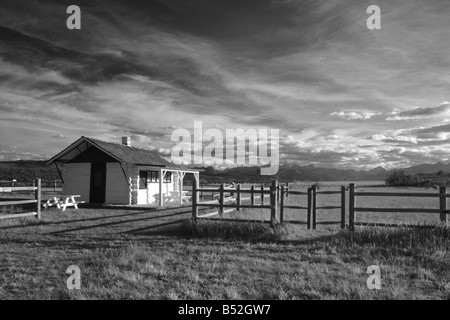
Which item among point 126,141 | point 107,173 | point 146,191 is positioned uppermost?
point 126,141

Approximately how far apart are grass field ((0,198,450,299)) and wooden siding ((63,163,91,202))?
536 inches

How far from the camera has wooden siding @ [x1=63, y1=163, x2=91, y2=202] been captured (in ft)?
83.8

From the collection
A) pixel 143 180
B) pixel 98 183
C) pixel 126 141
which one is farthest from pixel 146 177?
pixel 126 141

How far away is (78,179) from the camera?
25.9m

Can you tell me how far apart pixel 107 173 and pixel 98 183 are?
3.50 feet

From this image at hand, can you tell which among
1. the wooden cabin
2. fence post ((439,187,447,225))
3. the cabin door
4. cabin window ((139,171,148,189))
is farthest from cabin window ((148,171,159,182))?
fence post ((439,187,447,225))

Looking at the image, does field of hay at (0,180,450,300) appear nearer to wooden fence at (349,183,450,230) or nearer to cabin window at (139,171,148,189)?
wooden fence at (349,183,450,230)

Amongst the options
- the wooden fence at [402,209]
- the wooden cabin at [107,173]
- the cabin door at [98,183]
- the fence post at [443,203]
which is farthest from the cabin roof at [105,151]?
the fence post at [443,203]

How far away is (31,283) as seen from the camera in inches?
241

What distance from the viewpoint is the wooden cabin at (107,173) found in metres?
24.4

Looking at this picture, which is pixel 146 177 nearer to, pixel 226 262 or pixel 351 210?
pixel 351 210
